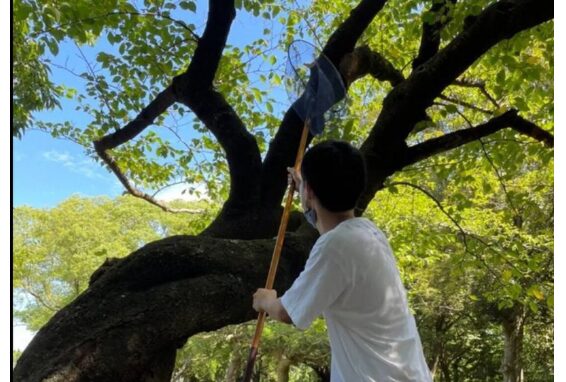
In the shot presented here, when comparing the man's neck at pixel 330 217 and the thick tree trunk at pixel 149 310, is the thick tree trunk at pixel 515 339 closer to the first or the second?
the thick tree trunk at pixel 149 310

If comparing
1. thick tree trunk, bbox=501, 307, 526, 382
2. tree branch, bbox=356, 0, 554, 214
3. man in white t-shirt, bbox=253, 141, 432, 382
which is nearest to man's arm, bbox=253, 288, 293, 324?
man in white t-shirt, bbox=253, 141, 432, 382

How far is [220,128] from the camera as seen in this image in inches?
147

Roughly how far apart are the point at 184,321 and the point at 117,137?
3.03 meters

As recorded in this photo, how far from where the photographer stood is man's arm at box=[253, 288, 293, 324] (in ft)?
5.40

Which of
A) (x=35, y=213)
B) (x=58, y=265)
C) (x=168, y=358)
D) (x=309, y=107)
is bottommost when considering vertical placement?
(x=168, y=358)

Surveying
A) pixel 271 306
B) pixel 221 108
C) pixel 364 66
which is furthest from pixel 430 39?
pixel 271 306

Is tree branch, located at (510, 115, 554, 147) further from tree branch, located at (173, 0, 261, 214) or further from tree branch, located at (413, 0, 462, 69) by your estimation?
tree branch, located at (173, 0, 261, 214)

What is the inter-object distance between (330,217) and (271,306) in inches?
15.1

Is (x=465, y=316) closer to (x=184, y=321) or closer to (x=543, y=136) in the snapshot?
(x=543, y=136)

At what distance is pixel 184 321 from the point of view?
2359mm

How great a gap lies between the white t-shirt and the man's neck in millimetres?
113

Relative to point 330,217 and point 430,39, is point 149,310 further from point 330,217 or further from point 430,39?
point 430,39

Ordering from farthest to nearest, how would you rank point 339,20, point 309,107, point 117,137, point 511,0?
point 339,20
point 117,137
point 511,0
point 309,107

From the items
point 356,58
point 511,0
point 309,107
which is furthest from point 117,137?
point 511,0
